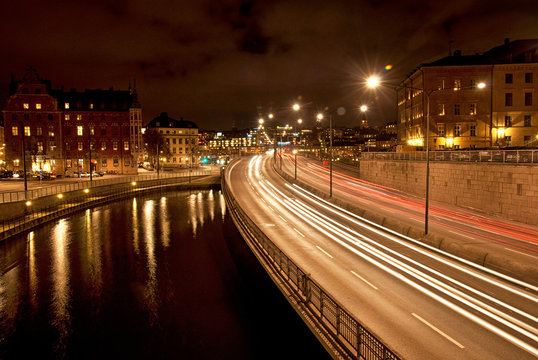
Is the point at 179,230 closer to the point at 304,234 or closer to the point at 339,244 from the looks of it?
the point at 304,234

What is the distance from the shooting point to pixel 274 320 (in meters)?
16.2

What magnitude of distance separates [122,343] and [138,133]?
6942cm

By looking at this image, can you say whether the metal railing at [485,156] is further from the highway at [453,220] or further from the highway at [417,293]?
the highway at [417,293]

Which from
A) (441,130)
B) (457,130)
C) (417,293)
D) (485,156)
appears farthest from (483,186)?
(457,130)

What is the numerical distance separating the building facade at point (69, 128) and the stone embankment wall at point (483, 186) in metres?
61.2

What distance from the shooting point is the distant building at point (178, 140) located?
110812 mm

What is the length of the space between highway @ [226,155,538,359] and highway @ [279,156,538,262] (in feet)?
10.3

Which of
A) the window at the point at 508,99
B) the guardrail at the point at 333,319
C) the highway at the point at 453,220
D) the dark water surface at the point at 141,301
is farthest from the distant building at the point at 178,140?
the guardrail at the point at 333,319

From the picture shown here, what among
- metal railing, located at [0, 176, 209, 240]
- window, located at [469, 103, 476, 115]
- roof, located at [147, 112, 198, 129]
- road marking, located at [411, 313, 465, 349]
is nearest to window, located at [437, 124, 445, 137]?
window, located at [469, 103, 476, 115]

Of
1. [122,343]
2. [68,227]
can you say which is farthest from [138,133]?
[122,343]

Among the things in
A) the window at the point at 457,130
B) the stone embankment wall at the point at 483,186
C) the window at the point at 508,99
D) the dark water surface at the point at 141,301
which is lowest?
the dark water surface at the point at 141,301

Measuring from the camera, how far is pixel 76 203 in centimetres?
4616

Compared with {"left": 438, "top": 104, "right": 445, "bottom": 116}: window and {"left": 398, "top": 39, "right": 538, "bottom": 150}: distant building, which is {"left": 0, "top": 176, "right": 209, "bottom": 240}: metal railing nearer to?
{"left": 398, "top": 39, "right": 538, "bottom": 150}: distant building

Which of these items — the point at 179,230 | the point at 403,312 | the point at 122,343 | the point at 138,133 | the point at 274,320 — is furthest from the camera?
the point at 138,133
